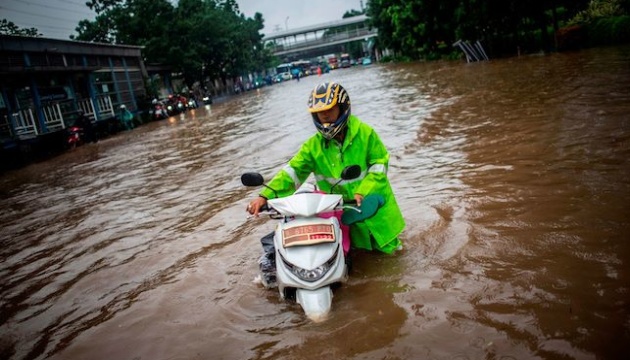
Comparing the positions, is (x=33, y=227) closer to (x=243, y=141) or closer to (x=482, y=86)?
(x=243, y=141)

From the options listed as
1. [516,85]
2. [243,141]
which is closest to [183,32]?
[243,141]

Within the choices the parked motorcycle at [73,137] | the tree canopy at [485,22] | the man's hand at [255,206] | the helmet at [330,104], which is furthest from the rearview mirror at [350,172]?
the tree canopy at [485,22]

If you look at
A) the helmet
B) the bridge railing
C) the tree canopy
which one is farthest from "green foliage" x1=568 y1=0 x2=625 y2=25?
the bridge railing

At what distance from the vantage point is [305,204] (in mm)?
2820

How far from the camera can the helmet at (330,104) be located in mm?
3252

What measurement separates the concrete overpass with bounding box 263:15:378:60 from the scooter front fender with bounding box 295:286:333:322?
8727 cm

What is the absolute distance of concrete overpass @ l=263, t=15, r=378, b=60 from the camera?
3433 inches

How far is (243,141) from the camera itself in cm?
1196

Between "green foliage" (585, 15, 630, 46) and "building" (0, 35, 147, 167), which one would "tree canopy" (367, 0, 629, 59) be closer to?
"green foliage" (585, 15, 630, 46)

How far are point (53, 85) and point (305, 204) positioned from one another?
2464 centimetres

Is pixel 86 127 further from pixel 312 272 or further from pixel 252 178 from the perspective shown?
pixel 312 272

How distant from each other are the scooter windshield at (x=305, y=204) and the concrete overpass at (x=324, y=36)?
87.0 m

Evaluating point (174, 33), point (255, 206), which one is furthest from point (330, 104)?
point (174, 33)

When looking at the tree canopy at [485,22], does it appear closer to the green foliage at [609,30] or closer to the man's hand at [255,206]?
the green foliage at [609,30]
